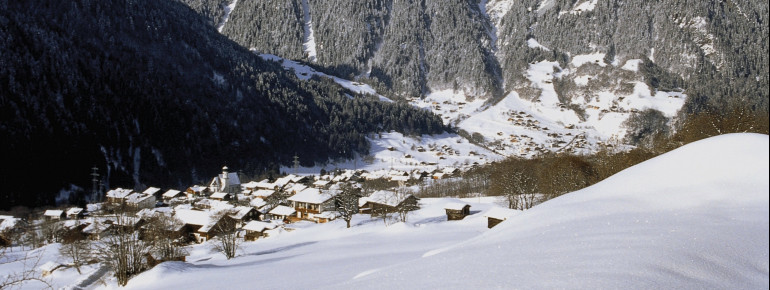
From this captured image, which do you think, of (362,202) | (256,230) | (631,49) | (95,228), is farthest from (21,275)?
(631,49)

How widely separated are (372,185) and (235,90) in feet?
214

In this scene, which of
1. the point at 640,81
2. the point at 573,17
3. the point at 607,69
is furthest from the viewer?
the point at 573,17

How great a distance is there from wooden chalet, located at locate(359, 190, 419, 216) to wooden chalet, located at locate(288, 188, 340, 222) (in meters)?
4.47

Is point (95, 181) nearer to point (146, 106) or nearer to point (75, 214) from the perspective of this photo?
point (75, 214)

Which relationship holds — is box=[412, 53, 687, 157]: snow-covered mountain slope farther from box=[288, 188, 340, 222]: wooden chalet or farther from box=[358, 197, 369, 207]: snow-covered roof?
box=[288, 188, 340, 222]: wooden chalet

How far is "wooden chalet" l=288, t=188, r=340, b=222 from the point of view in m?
51.4

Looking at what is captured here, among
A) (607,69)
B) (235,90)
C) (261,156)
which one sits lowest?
(261,156)

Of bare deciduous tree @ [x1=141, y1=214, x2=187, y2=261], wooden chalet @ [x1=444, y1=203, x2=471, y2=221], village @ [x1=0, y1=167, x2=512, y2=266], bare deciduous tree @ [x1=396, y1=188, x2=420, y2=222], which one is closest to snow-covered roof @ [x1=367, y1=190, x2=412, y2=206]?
village @ [x1=0, y1=167, x2=512, y2=266]

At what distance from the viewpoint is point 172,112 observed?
93.8 meters

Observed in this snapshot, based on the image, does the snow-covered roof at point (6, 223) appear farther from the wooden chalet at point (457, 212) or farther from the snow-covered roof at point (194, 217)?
the wooden chalet at point (457, 212)

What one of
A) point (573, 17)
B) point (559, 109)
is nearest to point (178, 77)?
point (559, 109)

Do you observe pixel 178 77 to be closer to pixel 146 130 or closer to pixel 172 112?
pixel 172 112

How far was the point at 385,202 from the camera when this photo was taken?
1843 inches

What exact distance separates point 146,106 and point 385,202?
228 feet
